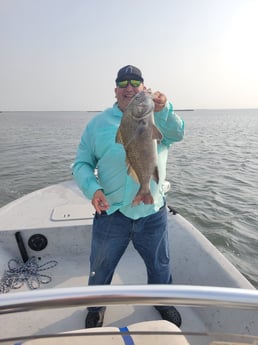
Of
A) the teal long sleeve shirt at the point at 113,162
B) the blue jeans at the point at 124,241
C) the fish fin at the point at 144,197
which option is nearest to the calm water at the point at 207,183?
the blue jeans at the point at 124,241

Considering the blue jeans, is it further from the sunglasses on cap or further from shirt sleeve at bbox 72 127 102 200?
the sunglasses on cap

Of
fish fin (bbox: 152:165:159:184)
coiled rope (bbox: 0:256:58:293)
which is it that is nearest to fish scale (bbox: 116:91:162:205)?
fish fin (bbox: 152:165:159:184)

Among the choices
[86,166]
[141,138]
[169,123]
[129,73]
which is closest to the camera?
[141,138]

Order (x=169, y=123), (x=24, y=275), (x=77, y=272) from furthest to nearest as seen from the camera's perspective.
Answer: (x=77, y=272), (x=24, y=275), (x=169, y=123)

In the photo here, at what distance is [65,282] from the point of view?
13.6 feet

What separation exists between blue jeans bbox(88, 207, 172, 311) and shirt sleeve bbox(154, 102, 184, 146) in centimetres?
72

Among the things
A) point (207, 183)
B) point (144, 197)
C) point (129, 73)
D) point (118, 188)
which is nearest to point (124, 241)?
point (118, 188)

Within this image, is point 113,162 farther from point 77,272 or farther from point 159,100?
point 77,272

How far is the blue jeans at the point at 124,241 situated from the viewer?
2959 mm

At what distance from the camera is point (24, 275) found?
4184 mm

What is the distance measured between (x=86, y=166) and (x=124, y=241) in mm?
803

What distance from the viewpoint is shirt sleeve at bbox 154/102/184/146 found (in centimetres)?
273

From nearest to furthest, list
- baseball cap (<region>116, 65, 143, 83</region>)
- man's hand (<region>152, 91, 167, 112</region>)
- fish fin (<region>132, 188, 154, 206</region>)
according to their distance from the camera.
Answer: man's hand (<region>152, 91, 167, 112</region>)
fish fin (<region>132, 188, 154, 206</region>)
baseball cap (<region>116, 65, 143, 83</region>)

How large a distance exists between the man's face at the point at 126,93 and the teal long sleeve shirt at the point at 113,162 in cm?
10
